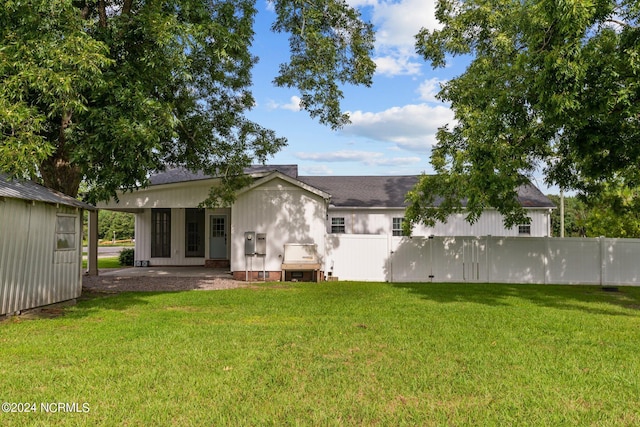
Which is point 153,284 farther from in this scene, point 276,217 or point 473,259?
point 473,259

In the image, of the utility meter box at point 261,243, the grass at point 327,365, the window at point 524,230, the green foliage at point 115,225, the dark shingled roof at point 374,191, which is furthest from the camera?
the green foliage at point 115,225

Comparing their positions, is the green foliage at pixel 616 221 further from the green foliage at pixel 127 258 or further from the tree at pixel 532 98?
the green foliage at pixel 127 258

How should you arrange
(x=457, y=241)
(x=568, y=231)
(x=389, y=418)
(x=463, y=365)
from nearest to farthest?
(x=389, y=418), (x=463, y=365), (x=457, y=241), (x=568, y=231)

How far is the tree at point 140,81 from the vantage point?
7.15 m

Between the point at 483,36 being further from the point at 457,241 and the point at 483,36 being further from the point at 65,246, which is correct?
the point at 65,246

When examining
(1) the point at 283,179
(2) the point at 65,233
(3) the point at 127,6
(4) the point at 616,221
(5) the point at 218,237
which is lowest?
(5) the point at 218,237

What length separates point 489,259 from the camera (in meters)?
14.4

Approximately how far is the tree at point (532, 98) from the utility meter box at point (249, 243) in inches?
207

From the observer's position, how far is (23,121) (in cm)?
687

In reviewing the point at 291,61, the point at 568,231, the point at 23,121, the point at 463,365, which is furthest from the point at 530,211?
the point at 568,231

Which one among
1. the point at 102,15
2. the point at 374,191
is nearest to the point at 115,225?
the point at 374,191

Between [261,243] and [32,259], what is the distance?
7288 millimetres

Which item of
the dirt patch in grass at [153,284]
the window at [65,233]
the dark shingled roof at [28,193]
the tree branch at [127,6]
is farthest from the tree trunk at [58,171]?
the tree branch at [127,6]

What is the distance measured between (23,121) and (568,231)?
4393cm
